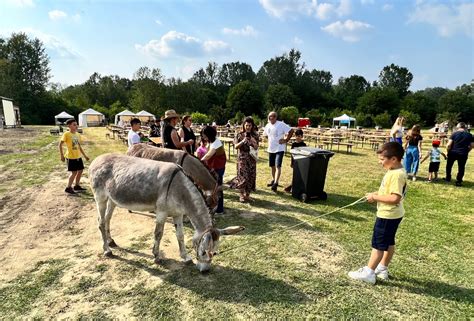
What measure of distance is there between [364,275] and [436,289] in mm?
898

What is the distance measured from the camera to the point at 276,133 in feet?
25.3

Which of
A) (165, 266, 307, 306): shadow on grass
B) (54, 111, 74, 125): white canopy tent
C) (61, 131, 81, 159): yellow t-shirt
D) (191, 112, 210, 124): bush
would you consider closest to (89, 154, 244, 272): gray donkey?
(165, 266, 307, 306): shadow on grass

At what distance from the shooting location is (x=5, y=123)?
3425 cm

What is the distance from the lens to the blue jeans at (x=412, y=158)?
9.62 m

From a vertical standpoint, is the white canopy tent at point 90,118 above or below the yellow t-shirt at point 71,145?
below

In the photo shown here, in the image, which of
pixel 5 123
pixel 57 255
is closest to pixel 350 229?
pixel 57 255

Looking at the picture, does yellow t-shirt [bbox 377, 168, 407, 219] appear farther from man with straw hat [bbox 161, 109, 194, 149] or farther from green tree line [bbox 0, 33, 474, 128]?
green tree line [bbox 0, 33, 474, 128]

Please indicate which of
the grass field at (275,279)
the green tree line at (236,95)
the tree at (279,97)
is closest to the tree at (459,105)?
the green tree line at (236,95)

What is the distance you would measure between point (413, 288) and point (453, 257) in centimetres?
143

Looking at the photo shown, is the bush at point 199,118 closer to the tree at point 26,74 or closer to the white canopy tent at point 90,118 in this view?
the white canopy tent at point 90,118

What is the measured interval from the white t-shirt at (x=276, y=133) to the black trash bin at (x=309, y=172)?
A: 603 millimetres

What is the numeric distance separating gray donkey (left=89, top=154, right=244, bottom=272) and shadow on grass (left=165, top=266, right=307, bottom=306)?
0.62 ft

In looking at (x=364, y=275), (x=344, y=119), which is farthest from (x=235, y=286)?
(x=344, y=119)

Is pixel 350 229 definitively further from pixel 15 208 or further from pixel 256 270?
pixel 15 208
